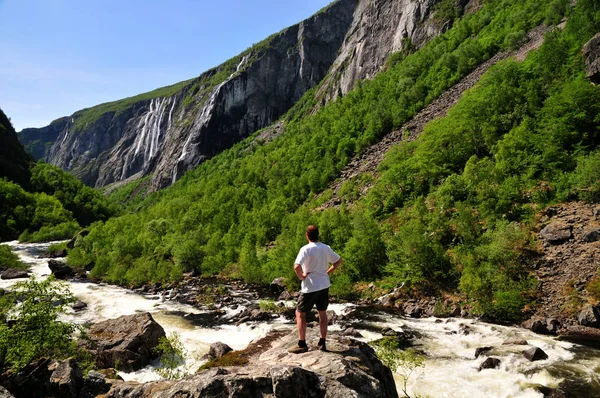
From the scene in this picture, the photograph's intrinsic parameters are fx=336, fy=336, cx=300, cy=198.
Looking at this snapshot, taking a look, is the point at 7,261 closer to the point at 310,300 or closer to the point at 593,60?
the point at 310,300

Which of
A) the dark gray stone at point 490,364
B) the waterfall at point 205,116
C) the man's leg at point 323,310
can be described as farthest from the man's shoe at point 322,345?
the waterfall at point 205,116

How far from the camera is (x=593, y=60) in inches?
1214

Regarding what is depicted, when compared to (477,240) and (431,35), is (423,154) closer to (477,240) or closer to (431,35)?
(477,240)

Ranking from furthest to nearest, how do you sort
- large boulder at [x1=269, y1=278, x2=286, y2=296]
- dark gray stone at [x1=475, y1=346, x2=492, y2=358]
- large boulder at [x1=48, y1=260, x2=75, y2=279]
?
A: large boulder at [x1=48, y1=260, x2=75, y2=279] → large boulder at [x1=269, y1=278, x2=286, y2=296] → dark gray stone at [x1=475, y1=346, x2=492, y2=358]

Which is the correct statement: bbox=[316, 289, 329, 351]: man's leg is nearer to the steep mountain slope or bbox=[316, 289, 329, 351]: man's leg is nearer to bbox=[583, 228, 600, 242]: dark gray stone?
bbox=[583, 228, 600, 242]: dark gray stone

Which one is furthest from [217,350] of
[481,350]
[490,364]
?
[481,350]

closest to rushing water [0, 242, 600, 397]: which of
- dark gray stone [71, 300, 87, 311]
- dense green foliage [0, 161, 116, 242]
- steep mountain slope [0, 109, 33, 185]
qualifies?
dark gray stone [71, 300, 87, 311]

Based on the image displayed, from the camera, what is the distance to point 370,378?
7547mm

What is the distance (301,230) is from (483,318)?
19979 millimetres

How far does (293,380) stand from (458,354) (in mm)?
11530

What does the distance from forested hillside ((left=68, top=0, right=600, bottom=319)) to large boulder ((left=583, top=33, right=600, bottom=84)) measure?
0.88 metres

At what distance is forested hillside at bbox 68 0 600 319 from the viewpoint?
2405 cm

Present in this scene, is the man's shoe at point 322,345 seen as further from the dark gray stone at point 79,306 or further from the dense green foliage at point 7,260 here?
the dense green foliage at point 7,260

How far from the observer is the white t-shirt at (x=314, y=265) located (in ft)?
27.6
